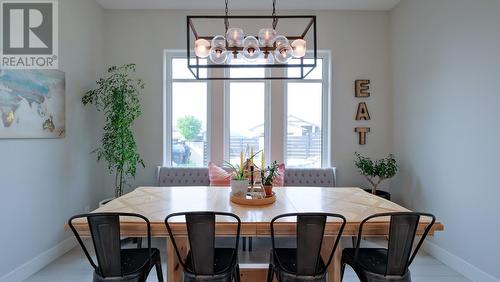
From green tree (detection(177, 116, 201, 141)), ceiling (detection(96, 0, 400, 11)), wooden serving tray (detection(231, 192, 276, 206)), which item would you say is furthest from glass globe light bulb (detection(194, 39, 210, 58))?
green tree (detection(177, 116, 201, 141))

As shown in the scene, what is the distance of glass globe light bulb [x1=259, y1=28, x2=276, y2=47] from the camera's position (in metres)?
2.03

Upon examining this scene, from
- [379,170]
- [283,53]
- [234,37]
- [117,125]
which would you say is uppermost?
[234,37]

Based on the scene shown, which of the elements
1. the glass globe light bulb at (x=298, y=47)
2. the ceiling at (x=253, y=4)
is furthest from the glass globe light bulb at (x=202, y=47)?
the ceiling at (x=253, y=4)

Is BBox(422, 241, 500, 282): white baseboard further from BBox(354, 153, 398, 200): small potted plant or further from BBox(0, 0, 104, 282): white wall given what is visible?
BBox(0, 0, 104, 282): white wall

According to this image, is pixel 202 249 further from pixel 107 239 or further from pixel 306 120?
pixel 306 120

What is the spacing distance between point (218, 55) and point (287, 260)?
5.22 ft

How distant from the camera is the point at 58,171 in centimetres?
302

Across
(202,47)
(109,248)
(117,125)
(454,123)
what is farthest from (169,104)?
(454,123)

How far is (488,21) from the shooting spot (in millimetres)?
2404

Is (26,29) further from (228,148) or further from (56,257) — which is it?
(228,148)

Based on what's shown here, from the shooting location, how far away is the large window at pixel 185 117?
4191 mm

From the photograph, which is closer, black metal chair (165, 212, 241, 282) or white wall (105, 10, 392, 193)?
black metal chair (165, 212, 241, 282)

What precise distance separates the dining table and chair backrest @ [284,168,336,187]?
4.28 feet

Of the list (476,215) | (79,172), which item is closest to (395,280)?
(476,215)
